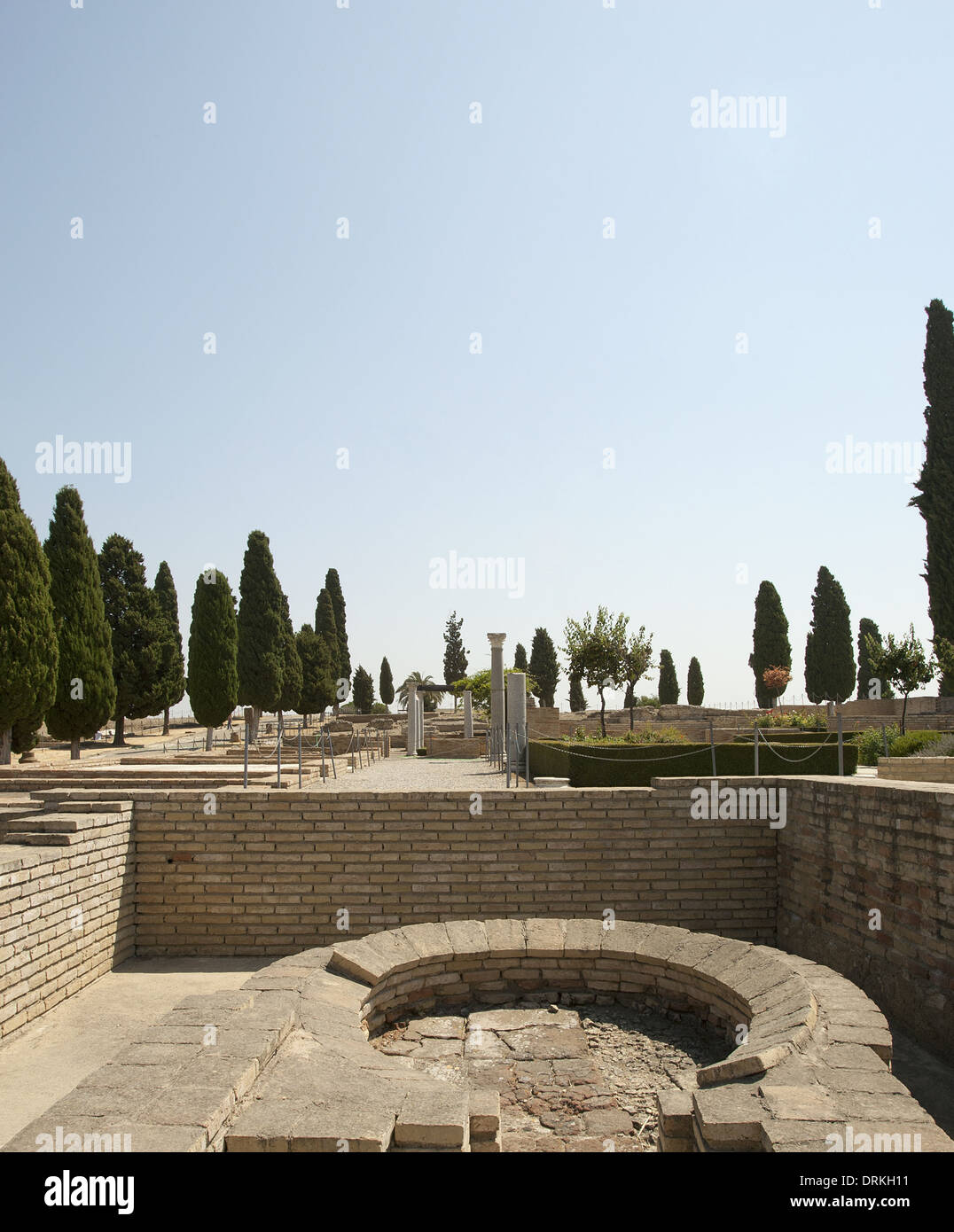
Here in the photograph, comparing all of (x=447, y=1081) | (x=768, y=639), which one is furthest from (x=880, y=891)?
(x=768, y=639)

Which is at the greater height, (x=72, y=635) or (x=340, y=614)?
(x=340, y=614)

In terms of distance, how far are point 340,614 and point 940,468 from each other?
3001cm

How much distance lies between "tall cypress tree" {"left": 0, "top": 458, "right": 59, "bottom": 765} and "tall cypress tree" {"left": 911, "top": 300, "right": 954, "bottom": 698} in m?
23.6

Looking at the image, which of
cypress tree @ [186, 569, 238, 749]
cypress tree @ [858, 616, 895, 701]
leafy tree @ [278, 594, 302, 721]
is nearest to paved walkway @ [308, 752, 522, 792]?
cypress tree @ [186, 569, 238, 749]

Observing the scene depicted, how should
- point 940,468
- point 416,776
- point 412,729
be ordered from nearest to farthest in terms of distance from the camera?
point 416,776
point 412,729
point 940,468

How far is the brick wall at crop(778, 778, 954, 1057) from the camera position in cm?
578

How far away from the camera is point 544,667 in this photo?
51.8 m

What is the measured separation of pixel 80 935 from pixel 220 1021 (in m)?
3.35

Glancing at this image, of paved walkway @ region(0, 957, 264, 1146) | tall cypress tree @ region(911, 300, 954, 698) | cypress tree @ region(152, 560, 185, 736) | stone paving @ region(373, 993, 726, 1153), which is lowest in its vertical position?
paved walkway @ region(0, 957, 264, 1146)

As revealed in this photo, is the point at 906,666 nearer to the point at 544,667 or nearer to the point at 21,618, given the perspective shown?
the point at 21,618

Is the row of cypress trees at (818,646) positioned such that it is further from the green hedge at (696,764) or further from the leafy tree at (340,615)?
the green hedge at (696,764)

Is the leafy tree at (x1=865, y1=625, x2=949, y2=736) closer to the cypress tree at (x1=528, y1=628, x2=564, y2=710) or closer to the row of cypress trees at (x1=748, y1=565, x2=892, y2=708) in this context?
the row of cypress trees at (x1=748, y1=565, x2=892, y2=708)
